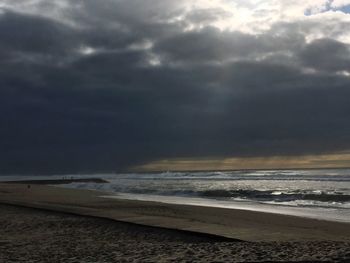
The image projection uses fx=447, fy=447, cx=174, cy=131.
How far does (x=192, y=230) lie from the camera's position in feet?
38.5

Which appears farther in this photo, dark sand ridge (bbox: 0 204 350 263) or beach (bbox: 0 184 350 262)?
beach (bbox: 0 184 350 262)

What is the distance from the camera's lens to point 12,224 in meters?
13.7

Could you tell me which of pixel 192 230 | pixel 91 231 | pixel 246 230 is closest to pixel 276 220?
pixel 246 230

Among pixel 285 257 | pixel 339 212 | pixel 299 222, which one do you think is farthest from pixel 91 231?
pixel 339 212

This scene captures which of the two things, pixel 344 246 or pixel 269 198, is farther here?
pixel 269 198

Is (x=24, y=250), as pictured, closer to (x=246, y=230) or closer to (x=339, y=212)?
(x=246, y=230)

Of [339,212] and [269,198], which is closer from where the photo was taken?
[339,212]

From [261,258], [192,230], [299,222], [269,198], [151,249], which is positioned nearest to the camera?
[261,258]

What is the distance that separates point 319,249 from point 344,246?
1.98ft

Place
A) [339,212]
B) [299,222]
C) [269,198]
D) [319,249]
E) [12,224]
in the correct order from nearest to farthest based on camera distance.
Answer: [319,249] → [12,224] → [299,222] → [339,212] → [269,198]

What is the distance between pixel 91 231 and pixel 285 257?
20.3 ft

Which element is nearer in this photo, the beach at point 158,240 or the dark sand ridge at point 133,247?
the dark sand ridge at point 133,247

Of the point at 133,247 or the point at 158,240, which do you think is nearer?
the point at 133,247

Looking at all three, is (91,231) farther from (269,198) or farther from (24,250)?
(269,198)
